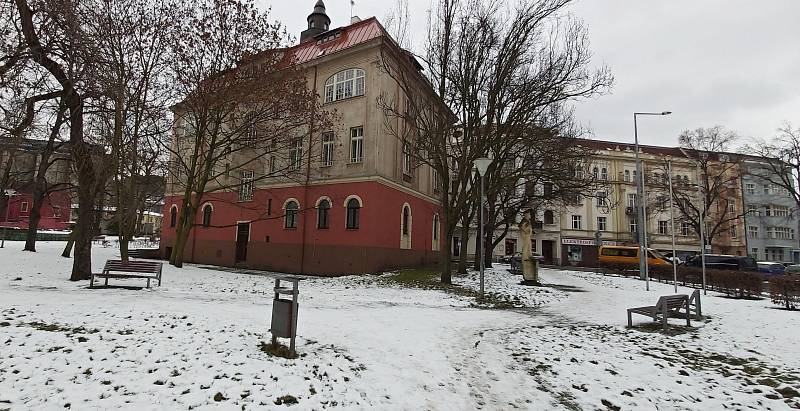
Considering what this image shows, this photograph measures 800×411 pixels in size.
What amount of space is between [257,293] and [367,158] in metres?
11.1

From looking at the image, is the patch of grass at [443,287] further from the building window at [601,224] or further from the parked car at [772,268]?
the building window at [601,224]

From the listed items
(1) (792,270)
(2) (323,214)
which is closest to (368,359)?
(2) (323,214)

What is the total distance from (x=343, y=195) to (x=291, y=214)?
13.2 feet

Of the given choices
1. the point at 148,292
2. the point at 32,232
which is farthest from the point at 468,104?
the point at 32,232

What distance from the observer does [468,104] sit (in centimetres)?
1777

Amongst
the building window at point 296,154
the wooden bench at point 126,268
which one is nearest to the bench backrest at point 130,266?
the wooden bench at point 126,268

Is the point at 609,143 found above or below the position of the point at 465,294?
above

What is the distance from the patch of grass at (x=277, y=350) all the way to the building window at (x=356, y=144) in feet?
57.2

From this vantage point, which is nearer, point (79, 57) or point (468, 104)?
point (79, 57)

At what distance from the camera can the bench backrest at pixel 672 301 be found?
9.13m

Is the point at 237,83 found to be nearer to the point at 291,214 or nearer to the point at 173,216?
the point at 291,214

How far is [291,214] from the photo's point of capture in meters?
24.8

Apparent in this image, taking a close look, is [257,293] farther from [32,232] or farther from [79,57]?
[32,232]

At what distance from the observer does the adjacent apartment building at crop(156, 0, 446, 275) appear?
22.2 meters
